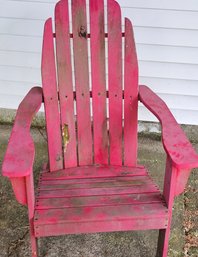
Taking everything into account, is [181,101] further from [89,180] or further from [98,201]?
[98,201]

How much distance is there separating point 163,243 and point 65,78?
98 cm

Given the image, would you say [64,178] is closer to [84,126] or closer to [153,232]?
[84,126]

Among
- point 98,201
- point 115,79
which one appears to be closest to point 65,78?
point 115,79

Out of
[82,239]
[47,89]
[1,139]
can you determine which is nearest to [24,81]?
[1,139]

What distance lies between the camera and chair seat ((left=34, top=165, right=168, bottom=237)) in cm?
178

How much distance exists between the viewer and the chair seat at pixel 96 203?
1.78 metres

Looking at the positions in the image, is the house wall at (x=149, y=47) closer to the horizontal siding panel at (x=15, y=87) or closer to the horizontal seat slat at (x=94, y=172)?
the horizontal siding panel at (x=15, y=87)

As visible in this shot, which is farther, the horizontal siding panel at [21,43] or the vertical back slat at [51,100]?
the horizontal siding panel at [21,43]

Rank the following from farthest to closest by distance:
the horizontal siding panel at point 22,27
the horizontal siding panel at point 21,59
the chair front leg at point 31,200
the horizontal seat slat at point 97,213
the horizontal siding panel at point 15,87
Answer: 1. the horizontal siding panel at point 15,87
2. the horizontal siding panel at point 21,59
3. the horizontal siding panel at point 22,27
4. the horizontal seat slat at point 97,213
5. the chair front leg at point 31,200

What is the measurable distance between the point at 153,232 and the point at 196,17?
1428 mm

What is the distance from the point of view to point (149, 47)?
2.74m

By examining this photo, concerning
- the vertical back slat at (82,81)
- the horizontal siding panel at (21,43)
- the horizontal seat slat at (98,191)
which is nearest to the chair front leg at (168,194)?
the horizontal seat slat at (98,191)

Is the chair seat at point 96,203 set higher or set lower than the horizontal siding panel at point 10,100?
lower

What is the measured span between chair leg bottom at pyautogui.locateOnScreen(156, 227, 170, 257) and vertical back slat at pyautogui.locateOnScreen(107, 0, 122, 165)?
1.57 feet
